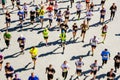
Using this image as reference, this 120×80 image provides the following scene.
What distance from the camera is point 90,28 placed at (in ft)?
95.1

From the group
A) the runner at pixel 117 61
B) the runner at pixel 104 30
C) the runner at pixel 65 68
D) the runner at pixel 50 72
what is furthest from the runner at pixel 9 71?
the runner at pixel 104 30

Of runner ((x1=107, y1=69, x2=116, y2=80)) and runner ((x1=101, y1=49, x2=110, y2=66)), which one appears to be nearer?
runner ((x1=107, y1=69, x2=116, y2=80))

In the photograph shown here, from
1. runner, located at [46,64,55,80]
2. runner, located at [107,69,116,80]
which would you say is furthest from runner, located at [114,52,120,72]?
runner, located at [46,64,55,80]

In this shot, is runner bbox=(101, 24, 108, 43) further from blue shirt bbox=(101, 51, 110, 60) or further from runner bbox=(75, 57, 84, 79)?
runner bbox=(75, 57, 84, 79)

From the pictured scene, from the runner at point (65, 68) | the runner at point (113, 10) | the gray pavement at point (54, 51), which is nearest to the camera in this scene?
the runner at point (65, 68)

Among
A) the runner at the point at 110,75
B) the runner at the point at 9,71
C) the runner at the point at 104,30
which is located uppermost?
the runner at the point at 104,30

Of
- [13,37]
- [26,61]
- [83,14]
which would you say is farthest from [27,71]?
[83,14]

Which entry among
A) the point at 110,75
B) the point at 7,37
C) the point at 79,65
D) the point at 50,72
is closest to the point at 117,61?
the point at 110,75

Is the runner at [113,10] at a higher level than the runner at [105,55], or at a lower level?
higher

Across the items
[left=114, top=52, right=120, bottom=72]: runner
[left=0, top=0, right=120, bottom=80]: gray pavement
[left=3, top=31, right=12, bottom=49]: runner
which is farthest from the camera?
[left=3, top=31, right=12, bottom=49]: runner

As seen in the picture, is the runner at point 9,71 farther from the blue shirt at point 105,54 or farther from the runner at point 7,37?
the blue shirt at point 105,54

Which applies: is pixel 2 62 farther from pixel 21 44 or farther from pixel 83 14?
pixel 83 14

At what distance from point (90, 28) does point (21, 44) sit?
279 inches

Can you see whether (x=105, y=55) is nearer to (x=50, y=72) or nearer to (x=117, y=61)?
(x=117, y=61)
